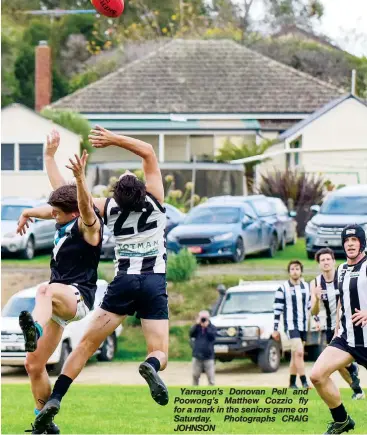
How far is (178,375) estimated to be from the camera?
25.5 meters

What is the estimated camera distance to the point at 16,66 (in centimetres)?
7231

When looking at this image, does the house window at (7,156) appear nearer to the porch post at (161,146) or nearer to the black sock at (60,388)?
the porch post at (161,146)

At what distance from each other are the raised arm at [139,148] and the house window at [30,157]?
129 feet

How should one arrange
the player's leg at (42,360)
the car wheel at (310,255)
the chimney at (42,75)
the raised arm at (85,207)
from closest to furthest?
the raised arm at (85,207) → the player's leg at (42,360) → the car wheel at (310,255) → the chimney at (42,75)

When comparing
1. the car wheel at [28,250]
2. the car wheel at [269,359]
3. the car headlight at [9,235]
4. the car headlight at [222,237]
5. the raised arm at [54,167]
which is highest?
the raised arm at [54,167]

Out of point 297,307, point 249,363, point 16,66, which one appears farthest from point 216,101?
point 297,307

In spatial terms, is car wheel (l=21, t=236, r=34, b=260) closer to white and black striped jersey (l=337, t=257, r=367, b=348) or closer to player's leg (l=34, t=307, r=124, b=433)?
white and black striped jersey (l=337, t=257, r=367, b=348)

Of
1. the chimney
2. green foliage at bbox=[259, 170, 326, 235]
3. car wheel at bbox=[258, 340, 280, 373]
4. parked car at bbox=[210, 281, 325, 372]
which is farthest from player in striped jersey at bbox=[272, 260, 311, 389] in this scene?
the chimney

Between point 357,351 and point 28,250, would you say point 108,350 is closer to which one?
point 28,250

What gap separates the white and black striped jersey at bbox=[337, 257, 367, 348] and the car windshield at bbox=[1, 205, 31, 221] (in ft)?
82.5

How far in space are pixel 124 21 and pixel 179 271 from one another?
161 feet

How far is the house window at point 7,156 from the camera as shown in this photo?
163 feet

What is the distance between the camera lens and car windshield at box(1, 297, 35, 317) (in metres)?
26.2

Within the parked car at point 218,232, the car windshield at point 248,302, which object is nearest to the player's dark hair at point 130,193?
the car windshield at point 248,302
